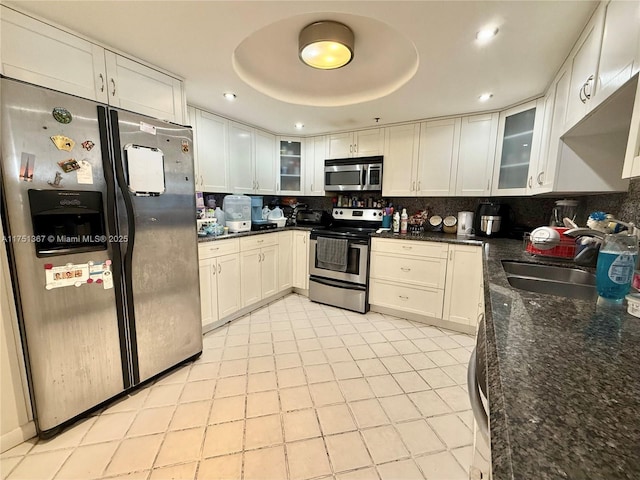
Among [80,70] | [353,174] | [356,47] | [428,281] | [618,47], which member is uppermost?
[356,47]

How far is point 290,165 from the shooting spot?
3771mm

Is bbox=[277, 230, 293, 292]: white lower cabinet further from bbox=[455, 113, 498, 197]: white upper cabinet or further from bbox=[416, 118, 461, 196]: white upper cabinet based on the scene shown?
bbox=[455, 113, 498, 197]: white upper cabinet

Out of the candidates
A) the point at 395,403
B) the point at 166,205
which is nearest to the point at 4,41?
the point at 166,205

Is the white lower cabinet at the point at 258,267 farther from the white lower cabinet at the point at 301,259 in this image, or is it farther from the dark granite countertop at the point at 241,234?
the white lower cabinet at the point at 301,259

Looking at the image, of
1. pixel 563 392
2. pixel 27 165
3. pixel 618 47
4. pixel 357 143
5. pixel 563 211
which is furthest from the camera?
pixel 357 143

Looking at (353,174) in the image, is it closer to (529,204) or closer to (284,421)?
(529,204)

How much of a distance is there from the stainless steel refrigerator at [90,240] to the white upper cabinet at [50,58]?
0.18 m

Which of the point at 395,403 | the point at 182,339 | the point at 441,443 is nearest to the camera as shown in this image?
the point at 441,443

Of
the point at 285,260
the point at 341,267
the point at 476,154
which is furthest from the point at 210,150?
the point at 476,154

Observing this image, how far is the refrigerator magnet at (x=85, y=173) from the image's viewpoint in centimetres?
139

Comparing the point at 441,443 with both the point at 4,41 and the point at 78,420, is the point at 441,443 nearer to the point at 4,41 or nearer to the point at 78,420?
the point at 78,420

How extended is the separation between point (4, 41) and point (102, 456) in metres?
2.08

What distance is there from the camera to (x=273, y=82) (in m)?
2.32

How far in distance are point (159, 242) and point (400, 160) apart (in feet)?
8.66
